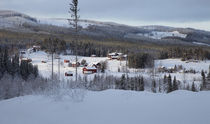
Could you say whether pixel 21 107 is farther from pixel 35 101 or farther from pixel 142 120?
pixel 142 120

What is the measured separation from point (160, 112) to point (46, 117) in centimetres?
353

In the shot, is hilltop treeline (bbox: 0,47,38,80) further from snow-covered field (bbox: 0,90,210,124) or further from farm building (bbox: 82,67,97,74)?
snow-covered field (bbox: 0,90,210,124)

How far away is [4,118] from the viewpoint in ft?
21.0

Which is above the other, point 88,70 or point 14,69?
point 14,69

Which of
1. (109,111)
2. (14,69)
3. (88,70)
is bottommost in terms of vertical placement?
(88,70)

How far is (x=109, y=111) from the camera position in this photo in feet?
20.7

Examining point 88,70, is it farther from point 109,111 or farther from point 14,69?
point 109,111

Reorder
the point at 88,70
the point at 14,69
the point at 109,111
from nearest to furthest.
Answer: the point at 109,111
the point at 14,69
the point at 88,70

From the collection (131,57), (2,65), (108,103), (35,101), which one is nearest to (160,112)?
(108,103)

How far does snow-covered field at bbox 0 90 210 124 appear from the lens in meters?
5.62

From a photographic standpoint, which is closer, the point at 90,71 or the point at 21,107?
the point at 21,107

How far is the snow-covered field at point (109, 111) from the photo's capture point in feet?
18.4

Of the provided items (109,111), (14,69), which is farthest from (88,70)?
(109,111)

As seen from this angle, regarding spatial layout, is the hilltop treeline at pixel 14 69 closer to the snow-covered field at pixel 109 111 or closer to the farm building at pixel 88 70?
the farm building at pixel 88 70
